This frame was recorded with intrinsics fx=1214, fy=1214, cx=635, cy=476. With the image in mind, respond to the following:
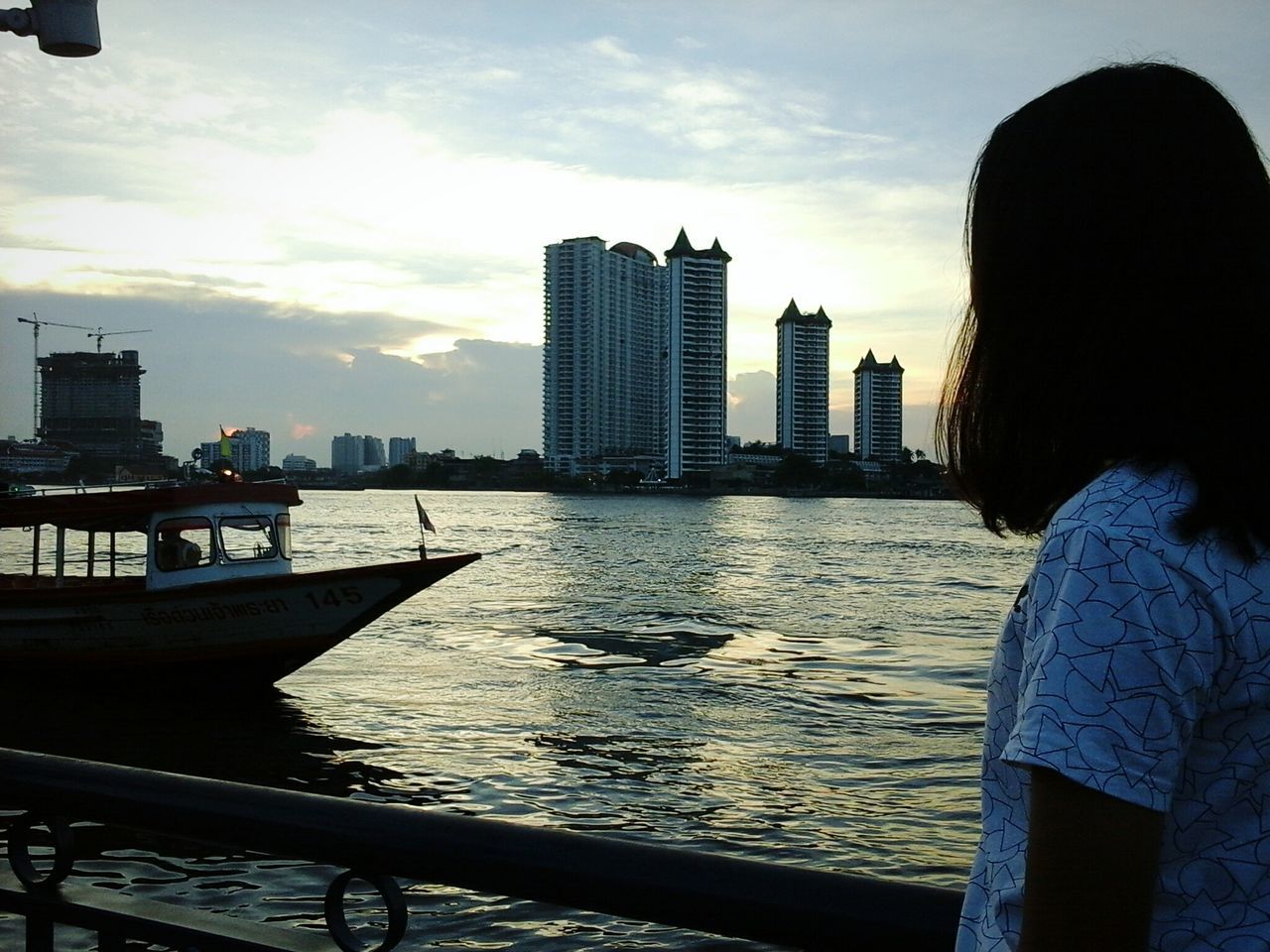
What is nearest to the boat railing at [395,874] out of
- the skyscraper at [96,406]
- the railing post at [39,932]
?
the railing post at [39,932]

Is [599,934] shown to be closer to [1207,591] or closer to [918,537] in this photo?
[1207,591]

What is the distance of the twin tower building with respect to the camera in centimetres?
16375

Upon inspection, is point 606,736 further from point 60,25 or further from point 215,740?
point 60,25

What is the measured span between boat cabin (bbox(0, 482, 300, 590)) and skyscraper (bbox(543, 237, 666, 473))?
160m

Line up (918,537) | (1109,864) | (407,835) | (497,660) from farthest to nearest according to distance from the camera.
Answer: (918,537), (497,660), (407,835), (1109,864)

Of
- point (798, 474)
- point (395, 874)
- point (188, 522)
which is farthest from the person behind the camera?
point (798, 474)

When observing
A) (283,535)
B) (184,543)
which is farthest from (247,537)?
(184,543)

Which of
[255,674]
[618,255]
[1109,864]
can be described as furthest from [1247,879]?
[618,255]

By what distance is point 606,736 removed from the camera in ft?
49.6

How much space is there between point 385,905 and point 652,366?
194 metres

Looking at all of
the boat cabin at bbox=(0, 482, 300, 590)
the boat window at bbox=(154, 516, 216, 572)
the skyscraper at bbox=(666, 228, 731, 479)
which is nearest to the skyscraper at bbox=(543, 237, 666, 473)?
the skyscraper at bbox=(666, 228, 731, 479)

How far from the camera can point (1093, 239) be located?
1.08m

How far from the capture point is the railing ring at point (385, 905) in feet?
5.31

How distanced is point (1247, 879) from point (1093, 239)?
1.83ft
